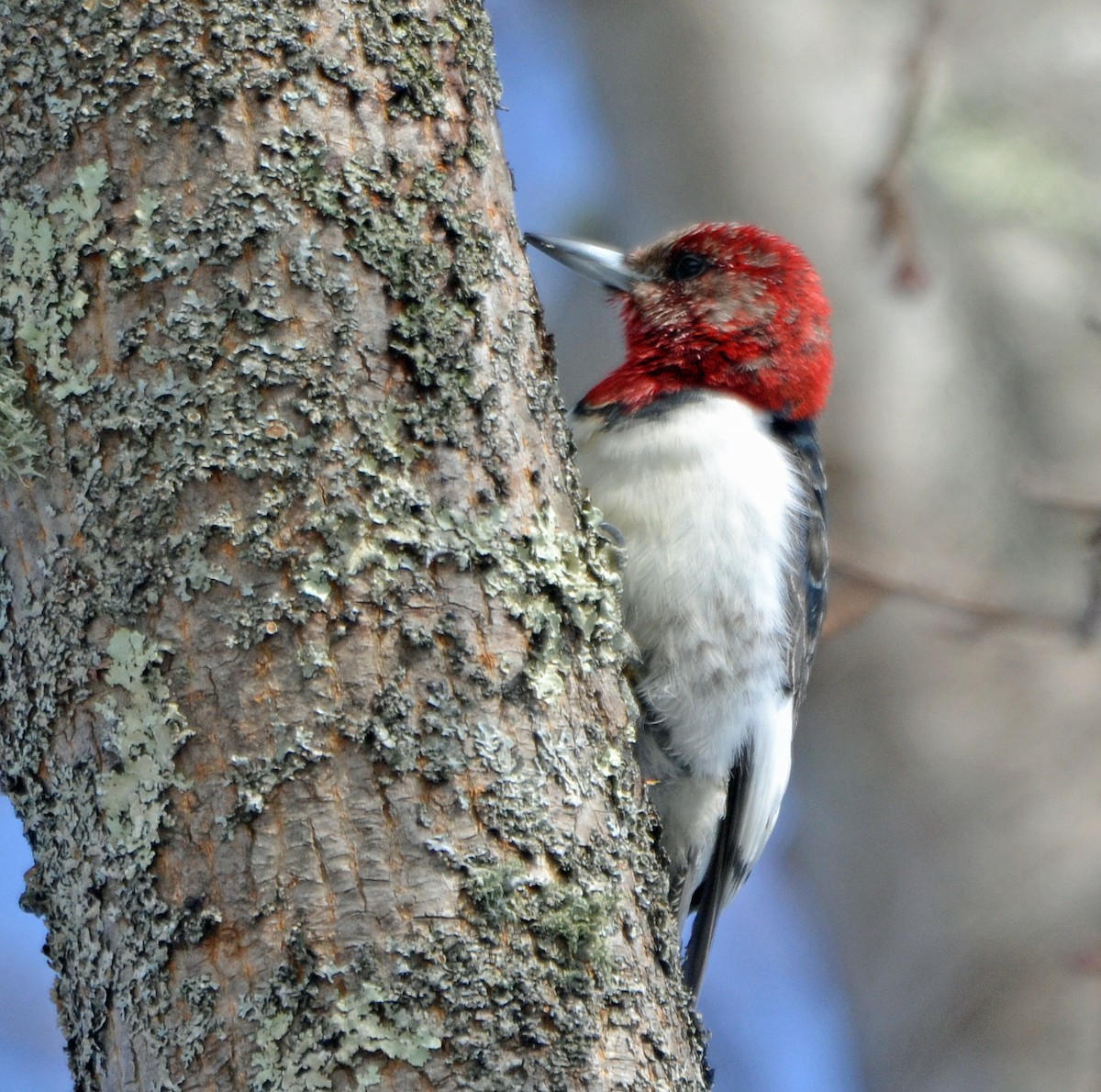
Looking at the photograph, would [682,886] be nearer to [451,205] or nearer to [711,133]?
[451,205]

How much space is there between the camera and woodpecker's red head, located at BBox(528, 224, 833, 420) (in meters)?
3.54

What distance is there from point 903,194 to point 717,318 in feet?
6.19

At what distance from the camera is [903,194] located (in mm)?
5211

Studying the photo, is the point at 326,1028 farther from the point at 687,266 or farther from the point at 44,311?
the point at 687,266

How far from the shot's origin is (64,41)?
6.69ft

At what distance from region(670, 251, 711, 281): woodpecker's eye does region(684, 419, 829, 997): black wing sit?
551mm

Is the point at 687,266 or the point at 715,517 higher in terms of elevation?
the point at 687,266

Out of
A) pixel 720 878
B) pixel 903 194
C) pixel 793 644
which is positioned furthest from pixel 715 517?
pixel 903 194

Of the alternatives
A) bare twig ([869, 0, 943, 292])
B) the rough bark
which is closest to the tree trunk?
the rough bark

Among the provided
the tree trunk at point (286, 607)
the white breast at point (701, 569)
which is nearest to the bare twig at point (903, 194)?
the white breast at point (701, 569)

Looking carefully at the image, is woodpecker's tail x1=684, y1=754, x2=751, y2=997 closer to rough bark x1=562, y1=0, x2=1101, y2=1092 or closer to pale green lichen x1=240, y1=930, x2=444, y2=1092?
rough bark x1=562, y1=0, x2=1101, y2=1092

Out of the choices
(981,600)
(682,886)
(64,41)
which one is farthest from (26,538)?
(981,600)

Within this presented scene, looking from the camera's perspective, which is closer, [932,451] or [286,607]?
[286,607]

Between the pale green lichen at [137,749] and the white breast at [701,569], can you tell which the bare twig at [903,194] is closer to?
the white breast at [701,569]
